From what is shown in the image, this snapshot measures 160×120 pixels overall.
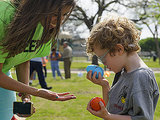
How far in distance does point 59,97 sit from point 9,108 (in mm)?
605

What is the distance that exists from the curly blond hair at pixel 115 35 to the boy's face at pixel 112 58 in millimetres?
35

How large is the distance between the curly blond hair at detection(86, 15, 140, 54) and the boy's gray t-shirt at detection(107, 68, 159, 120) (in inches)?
8.9

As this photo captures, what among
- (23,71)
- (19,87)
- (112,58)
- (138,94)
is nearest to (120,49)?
(112,58)

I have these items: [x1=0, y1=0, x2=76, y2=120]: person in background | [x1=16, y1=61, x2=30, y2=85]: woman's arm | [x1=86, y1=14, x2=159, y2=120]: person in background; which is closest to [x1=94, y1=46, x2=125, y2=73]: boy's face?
[x1=86, y1=14, x2=159, y2=120]: person in background

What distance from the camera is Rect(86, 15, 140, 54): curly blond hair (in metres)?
1.64

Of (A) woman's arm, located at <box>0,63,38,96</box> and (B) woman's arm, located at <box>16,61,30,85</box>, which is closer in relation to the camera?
(A) woman's arm, located at <box>0,63,38,96</box>

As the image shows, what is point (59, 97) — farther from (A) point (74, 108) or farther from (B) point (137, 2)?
(B) point (137, 2)

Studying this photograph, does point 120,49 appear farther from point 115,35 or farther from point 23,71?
point 23,71

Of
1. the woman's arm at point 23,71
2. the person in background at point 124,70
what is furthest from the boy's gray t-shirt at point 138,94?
the woman's arm at point 23,71

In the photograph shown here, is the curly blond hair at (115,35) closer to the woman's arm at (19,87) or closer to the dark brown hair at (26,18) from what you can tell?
the dark brown hair at (26,18)

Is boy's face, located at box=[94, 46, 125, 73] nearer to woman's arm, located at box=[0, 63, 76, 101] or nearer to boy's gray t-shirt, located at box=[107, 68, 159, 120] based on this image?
boy's gray t-shirt, located at box=[107, 68, 159, 120]

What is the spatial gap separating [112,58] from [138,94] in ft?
1.20

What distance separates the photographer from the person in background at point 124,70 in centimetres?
147

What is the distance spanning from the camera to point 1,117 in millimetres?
2055
